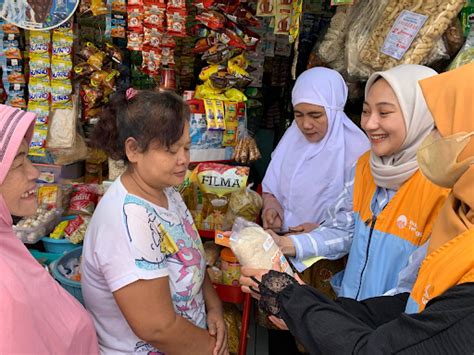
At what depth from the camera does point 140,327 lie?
4.66 feet

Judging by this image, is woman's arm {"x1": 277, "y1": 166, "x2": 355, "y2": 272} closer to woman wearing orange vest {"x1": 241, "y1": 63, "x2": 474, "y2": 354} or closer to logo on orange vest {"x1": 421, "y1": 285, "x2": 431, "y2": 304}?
woman wearing orange vest {"x1": 241, "y1": 63, "x2": 474, "y2": 354}

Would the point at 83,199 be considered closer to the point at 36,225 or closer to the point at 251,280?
the point at 36,225

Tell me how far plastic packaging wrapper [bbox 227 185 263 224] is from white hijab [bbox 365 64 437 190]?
3.02 ft

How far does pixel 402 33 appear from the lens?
226 cm

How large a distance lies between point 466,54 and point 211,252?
5.85 ft

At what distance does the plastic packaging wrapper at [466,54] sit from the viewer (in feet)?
6.73

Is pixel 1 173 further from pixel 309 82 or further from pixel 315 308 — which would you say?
pixel 309 82

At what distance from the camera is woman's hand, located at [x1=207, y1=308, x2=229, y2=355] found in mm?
1776

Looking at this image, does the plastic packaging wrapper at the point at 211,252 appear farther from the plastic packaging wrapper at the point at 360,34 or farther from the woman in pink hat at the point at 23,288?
the plastic packaging wrapper at the point at 360,34

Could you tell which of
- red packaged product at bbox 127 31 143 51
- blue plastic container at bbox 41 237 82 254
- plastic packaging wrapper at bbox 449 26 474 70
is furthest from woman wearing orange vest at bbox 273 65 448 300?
blue plastic container at bbox 41 237 82 254

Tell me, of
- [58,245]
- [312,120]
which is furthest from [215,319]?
[58,245]

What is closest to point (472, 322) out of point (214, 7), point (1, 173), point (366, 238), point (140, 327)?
point (366, 238)

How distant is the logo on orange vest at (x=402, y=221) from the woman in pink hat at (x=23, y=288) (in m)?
1.24

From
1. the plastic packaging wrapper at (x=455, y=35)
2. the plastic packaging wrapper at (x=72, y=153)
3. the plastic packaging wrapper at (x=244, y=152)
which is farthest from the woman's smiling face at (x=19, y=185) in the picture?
the plastic packaging wrapper at (x=455, y=35)
